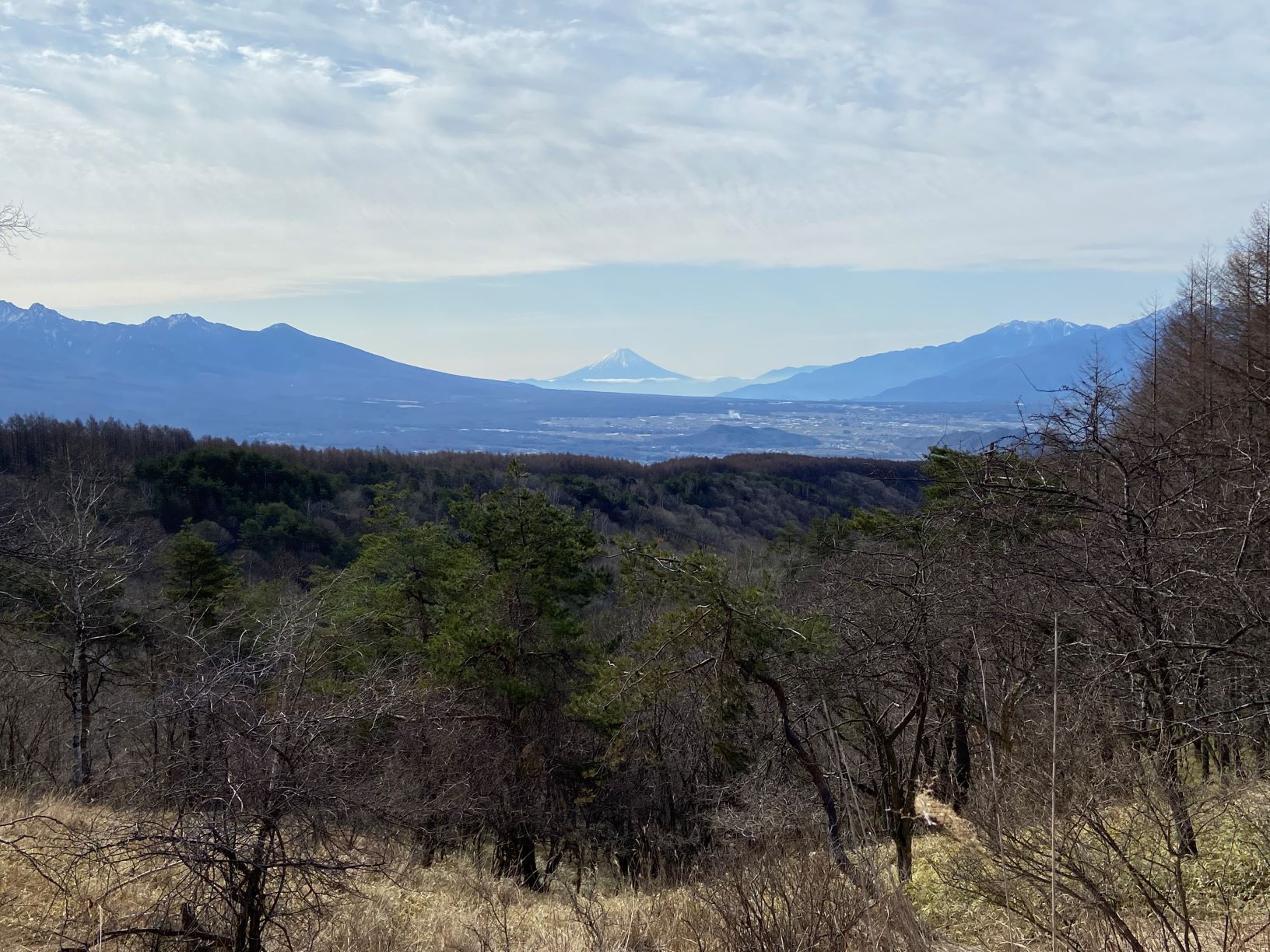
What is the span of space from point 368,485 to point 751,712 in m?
45.5

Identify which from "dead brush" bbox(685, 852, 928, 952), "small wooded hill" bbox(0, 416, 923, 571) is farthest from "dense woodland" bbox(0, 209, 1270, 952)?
"small wooded hill" bbox(0, 416, 923, 571)

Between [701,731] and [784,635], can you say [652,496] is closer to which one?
[701,731]

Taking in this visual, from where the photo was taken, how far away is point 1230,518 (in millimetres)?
5965

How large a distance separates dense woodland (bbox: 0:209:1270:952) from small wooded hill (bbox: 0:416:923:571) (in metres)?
27.9

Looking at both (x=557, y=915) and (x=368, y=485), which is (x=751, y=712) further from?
(x=368, y=485)

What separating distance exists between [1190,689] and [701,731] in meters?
11.6

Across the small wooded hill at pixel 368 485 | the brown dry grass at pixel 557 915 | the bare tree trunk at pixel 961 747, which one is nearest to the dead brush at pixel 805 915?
the brown dry grass at pixel 557 915

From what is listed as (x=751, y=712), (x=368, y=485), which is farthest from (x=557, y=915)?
(x=368, y=485)

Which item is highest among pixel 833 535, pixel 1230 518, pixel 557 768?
pixel 1230 518

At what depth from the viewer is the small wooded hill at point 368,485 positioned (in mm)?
57406

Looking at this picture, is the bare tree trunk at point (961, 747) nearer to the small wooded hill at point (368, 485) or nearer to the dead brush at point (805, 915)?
the dead brush at point (805, 915)

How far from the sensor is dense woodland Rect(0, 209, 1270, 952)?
4.58 metres

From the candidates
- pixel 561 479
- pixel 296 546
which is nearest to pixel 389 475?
pixel 561 479

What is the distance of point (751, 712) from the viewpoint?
11.8m
